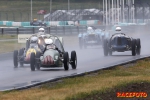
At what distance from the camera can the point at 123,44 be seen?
29.1m

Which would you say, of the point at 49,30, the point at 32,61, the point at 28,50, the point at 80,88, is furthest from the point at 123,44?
the point at 49,30

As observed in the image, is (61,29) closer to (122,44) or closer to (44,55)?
(122,44)

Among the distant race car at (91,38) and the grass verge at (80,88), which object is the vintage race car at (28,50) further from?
the distant race car at (91,38)

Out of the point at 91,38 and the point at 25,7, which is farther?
the point at 25,7

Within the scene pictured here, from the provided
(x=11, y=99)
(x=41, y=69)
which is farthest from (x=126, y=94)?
(x=41, y=69)

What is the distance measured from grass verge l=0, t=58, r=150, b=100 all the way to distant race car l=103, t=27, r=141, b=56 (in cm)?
1032

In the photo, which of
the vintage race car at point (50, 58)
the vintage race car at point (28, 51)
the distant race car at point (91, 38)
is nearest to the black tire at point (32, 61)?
the vintage race car at point (50, 58)

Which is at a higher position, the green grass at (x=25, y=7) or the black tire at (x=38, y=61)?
the green grass at (x=25, y=7)

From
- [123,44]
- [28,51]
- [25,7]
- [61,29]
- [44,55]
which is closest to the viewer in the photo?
[44,55]

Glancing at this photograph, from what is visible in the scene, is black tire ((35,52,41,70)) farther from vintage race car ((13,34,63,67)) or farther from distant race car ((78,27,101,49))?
distant race car ((78,27,101,49))

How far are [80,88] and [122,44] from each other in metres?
15.2

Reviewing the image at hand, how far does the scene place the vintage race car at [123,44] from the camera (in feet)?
94.5

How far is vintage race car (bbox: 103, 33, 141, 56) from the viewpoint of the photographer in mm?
28816

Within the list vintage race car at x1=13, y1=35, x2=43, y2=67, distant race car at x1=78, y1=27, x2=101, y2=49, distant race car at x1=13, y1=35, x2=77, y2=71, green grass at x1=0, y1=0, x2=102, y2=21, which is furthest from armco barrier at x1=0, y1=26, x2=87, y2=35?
distant race car at x1=13, y1=35, x2=77, y2=71
